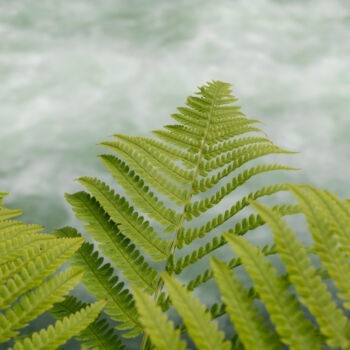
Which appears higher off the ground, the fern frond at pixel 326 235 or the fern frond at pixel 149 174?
the fern frond at pixel 149 174

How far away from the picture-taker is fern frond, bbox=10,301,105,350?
1.05 m

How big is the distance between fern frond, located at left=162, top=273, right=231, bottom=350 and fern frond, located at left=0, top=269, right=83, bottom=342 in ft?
1.39

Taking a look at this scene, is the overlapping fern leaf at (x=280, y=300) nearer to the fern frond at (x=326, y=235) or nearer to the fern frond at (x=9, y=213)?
the fern frond at (x=326, y=235)

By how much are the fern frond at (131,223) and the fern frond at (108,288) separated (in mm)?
177

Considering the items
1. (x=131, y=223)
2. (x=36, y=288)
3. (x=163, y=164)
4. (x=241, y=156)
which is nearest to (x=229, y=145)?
(x=241, y=156)

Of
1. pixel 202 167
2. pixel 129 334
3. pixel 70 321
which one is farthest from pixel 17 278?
pixel 202 167

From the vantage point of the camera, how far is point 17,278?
3.96 ft

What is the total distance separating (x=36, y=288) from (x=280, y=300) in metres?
0.76

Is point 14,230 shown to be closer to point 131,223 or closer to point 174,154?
point 131,223

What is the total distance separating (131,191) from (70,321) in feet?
2.45

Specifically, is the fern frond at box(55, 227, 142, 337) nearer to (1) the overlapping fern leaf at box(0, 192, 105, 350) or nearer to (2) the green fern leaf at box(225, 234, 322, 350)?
(1) the overlapping fern leaf at box(0, 192, 105, 350)

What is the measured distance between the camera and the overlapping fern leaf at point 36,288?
109 centimetres

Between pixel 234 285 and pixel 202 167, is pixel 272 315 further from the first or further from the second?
pixel 202 167

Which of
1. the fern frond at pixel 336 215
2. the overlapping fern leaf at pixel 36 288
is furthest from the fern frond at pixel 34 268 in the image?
the fern frond at pixel 336 215
